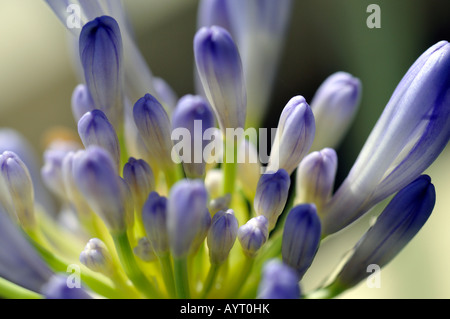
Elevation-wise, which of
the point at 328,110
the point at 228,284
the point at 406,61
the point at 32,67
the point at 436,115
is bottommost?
the point at 228,284

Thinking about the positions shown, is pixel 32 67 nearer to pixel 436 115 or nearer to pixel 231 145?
pixel 231 145

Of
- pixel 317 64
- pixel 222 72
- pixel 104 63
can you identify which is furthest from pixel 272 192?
pixel 317 64

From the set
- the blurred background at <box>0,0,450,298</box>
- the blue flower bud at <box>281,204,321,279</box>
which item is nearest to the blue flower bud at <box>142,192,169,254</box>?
the blue flower bud at <box>281,204,321,279</box>

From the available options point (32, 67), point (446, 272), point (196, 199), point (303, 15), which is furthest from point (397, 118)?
point (32, 67)

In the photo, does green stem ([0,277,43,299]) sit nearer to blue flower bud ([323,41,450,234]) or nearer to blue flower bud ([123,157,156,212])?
blue flower bud ([123,157,156,212])

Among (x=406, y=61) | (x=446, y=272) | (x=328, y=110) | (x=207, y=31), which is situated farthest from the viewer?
(x=406, y=61)

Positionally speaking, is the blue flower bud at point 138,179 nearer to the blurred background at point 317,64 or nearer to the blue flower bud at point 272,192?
the blue flower bud at point 272,192

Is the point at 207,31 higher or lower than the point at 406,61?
lower
